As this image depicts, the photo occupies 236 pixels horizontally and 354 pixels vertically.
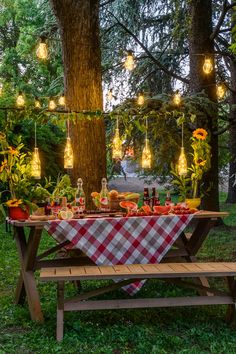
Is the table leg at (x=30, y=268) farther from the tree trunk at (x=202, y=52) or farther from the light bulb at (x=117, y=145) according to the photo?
the tree trunk at (x=202, y=52)

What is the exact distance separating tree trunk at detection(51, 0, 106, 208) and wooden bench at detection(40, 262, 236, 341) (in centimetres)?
255

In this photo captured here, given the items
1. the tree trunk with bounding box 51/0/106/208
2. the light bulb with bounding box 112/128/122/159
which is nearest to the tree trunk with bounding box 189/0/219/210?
the tree trunk with bounding box 51/0/106/208

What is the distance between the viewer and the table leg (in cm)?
505

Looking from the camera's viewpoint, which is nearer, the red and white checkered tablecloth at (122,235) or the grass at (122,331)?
the grass at (122,331)

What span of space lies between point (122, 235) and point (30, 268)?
956mm

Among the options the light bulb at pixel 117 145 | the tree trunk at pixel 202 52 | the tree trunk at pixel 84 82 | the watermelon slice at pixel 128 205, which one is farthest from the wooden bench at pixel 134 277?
the tree trunk at pixel 202 52

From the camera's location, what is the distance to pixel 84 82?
7406 millimetres

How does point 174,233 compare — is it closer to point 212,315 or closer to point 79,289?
point 212,315

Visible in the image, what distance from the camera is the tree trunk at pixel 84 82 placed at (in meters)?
7.29

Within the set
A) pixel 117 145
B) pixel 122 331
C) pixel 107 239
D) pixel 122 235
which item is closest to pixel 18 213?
pixel 107 239

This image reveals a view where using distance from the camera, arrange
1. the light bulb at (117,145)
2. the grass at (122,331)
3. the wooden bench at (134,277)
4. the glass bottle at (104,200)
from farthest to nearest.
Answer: the light bulb at (117,145)
the glass bottle at (104,200)
the wooden bench at (134,277)
the grass at (122,331)

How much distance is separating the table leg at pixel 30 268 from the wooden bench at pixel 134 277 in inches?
16.4

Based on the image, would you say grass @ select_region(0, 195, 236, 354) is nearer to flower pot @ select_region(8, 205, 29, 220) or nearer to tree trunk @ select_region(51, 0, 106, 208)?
flower pot @ select_region(8, 205, 29, 220)

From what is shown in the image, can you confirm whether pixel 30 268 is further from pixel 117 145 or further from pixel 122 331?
pixel 117 145
